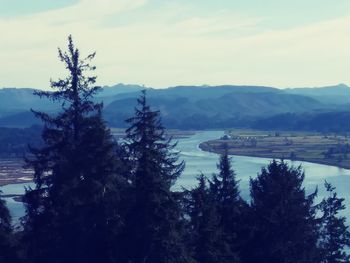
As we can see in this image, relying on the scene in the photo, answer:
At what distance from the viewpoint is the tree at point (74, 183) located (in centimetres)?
1162

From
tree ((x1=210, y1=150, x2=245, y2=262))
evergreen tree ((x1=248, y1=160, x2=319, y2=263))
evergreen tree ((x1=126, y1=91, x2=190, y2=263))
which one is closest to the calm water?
evergreen tree ((x1=248, y1=160, x2=319, y2=263))

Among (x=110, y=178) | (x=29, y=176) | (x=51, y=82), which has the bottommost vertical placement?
(x=29, y=176)

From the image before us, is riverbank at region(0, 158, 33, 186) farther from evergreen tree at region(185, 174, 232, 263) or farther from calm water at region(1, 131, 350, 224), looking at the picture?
evergreen tree at region(185, 174, 232, 263)

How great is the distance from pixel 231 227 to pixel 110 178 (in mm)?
4488

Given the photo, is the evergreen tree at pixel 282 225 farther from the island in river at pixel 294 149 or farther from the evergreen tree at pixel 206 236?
the island in river at pixel 294 149

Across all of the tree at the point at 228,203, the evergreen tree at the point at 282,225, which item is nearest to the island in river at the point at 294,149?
the tree at the point at 228,203

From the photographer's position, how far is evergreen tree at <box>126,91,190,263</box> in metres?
11.1

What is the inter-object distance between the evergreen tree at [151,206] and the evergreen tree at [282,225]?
4.05m

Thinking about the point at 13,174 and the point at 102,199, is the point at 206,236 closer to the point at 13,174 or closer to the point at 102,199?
the point at 102,199

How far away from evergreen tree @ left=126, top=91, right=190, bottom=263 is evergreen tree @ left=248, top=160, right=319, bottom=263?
13.3ft

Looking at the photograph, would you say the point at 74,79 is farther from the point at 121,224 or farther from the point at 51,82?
the point at 121,224

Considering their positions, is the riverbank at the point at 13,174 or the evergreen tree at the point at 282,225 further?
the riverbank at the point at 13,174

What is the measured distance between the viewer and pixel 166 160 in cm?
1163

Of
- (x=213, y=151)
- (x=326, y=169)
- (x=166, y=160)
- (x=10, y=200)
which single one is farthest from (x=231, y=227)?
(x=213, y=151)
